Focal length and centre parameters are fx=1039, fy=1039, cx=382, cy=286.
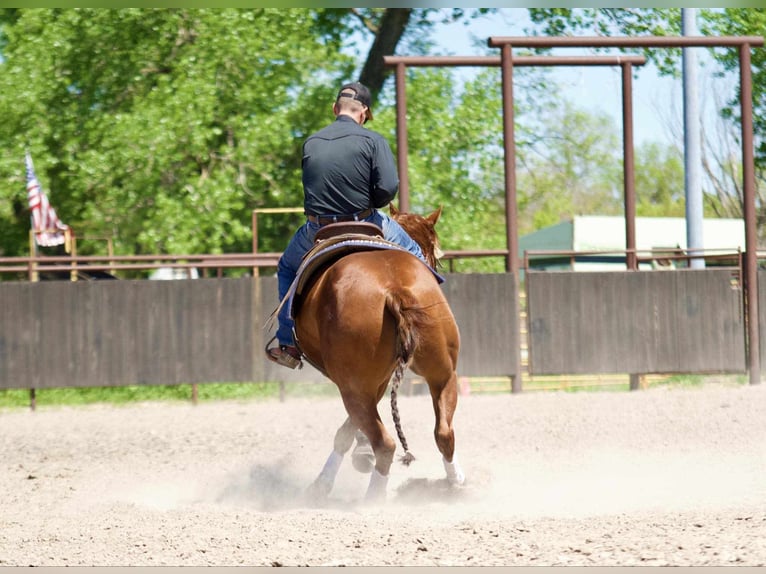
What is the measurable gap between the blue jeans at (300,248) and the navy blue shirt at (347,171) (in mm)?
151

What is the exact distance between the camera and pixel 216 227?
59.2 ft

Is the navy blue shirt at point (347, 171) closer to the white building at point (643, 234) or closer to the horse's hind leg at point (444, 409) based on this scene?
the horse's hind leg at point (444, 409)

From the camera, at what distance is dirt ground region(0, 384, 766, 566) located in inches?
188

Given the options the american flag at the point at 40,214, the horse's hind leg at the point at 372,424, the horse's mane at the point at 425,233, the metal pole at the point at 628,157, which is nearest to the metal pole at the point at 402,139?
the metal pole at the point at 628,157

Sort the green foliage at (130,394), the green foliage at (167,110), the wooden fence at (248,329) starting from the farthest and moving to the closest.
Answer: the green foliage at (167,110)
the green foliage at (130,394)
the wooden fence at (248,329)

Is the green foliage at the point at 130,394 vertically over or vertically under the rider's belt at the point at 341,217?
under

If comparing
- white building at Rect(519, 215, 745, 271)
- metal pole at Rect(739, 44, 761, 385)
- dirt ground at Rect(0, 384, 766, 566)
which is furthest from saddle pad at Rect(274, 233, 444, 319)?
white building at Rect(519, 215, 745, 271)

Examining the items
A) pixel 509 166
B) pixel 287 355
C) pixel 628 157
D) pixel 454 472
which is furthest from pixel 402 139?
pixel 454 472

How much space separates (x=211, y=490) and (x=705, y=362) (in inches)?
283

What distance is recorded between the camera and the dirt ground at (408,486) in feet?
15.6

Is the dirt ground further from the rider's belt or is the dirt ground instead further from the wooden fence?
the rider's belt

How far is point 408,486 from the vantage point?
703cm

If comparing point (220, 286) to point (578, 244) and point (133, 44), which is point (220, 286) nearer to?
point (133, 44)

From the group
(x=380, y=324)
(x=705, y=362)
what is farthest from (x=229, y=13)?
(x=380, y=324)
